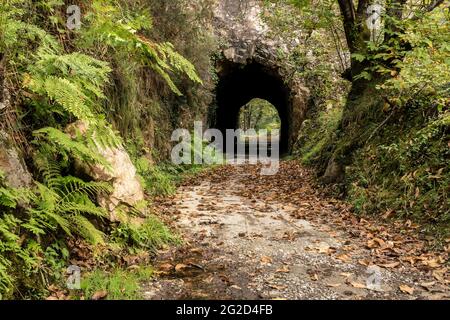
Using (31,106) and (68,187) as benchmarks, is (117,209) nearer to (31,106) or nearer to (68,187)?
(68,187)

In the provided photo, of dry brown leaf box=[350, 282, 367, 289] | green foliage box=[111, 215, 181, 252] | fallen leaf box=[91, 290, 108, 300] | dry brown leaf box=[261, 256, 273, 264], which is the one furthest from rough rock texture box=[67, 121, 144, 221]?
dry brown leaf box=[350, 282, 367, 289]

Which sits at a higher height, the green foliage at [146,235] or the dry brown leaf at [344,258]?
the green foliage at [146,235]

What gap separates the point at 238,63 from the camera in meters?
17.8

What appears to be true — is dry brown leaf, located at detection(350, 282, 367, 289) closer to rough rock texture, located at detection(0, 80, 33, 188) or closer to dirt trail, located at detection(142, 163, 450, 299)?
dirt trail, located at detection(142, 163, 450, 299)

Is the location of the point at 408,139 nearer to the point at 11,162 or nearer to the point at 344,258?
the point at 344,258

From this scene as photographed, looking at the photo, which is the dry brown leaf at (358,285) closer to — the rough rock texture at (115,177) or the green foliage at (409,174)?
the green foliage at (409,174)

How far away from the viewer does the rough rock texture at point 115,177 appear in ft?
16.4

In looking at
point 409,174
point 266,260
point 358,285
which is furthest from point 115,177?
point 409,174

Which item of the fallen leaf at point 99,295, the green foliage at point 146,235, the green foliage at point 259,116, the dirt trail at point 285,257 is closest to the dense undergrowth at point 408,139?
the dirt trail at point 285,257

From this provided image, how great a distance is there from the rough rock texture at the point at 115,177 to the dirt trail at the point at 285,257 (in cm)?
91

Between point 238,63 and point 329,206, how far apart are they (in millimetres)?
11544

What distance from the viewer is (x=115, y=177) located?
17.5 feet

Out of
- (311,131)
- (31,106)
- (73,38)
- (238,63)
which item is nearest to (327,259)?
(31,106)

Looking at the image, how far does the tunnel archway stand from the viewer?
18.3 metres
